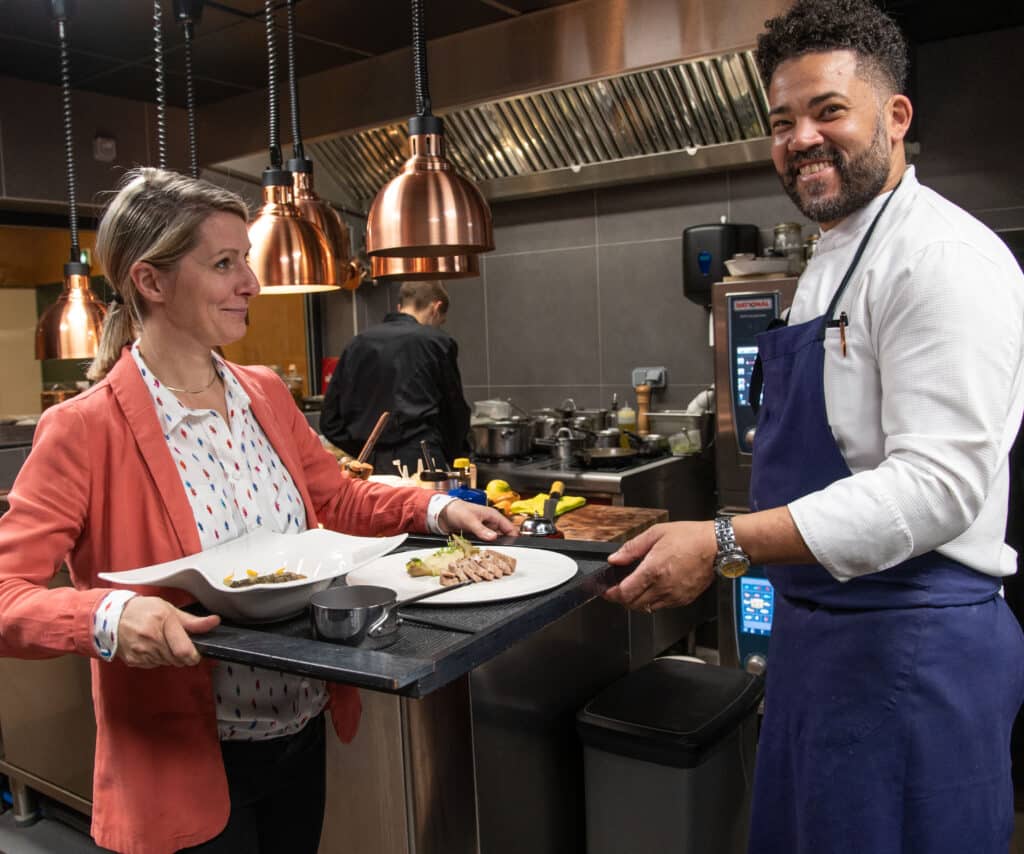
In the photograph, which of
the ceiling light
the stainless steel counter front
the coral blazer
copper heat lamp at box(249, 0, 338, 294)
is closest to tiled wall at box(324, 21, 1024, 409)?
the stainless steel counter front

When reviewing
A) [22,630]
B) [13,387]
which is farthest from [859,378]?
[13,387]

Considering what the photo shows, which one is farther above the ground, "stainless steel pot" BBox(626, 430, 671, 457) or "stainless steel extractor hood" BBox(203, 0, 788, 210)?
"stainless steel extractor hood" BBox(203, 0, 788, 210)

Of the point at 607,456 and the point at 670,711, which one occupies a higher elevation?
the point at 607,456

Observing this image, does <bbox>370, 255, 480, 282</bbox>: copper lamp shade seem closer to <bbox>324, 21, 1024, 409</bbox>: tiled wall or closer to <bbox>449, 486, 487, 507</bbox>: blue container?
<bbox>449, 486, 487, 507</bbox>: blue container

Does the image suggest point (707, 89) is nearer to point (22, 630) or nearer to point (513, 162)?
point (513, 162)

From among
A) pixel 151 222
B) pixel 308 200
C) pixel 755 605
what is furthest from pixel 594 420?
pixel 151 222

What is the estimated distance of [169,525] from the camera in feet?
4.87

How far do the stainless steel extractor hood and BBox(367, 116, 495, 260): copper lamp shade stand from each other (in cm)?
179

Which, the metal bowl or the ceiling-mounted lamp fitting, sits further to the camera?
the ceiling-mounted lamp fitting

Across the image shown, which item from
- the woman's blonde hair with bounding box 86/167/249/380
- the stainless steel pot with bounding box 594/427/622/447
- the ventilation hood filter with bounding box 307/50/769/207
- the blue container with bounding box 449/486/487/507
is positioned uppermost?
the ventilation hood filter with bounding box 307/50/769/207

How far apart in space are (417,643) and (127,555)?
1.83 ft

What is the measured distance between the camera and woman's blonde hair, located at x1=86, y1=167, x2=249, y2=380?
1.57 meters

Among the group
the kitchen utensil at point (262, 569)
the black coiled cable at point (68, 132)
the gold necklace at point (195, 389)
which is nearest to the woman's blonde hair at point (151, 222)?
the gold necklace at point (195, 389)

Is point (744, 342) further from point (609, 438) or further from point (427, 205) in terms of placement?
point (427, 205)
